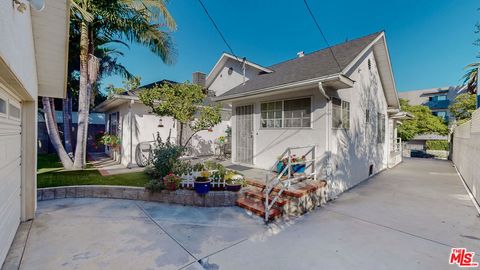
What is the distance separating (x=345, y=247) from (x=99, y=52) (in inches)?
560

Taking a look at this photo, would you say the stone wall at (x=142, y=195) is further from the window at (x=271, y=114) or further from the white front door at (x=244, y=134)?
the white front door at (x=244, y=134)

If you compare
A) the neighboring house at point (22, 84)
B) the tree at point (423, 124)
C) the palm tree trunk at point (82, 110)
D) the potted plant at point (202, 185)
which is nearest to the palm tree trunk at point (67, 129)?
the palm tree trunk at point (82, 110)

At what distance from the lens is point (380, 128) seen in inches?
414

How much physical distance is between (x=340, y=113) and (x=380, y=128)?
5395mm

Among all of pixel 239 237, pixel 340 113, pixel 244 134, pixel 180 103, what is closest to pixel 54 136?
pixel 180 103

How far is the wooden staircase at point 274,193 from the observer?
4.71m

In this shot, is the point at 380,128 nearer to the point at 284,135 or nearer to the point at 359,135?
the point at 359,135

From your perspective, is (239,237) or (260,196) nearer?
(239,237)

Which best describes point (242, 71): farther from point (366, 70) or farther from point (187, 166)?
point (187, 166)

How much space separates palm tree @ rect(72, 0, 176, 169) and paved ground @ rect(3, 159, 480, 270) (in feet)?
14.7

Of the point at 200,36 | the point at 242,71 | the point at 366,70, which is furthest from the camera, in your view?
the point at 242,71

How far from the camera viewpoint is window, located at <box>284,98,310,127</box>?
6.51m

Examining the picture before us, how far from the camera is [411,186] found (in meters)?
7.80

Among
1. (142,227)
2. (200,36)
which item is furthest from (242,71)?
(142,227)
